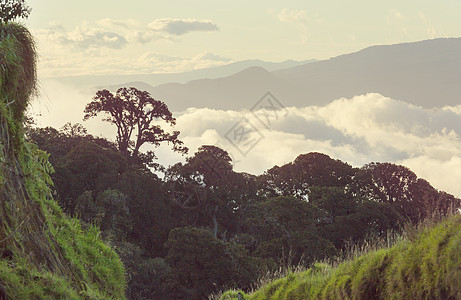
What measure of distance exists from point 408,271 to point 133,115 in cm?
4108

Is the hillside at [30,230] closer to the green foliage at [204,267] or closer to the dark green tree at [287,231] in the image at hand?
the green foliage at [204,267]

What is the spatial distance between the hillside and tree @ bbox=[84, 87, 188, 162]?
3502 cm

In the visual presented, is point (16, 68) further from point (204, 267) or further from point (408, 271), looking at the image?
point (204, 267)

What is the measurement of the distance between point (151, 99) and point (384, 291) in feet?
134

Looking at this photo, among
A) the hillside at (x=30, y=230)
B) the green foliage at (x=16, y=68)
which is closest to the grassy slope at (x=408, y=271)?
the hillside at (x=30, y=230)

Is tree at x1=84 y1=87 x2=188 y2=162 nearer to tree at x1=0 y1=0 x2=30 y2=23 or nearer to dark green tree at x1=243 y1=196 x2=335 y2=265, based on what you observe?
Result: dark green tree at x1=243 y1=196 x2=335 y2=265

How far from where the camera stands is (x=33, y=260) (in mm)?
7520

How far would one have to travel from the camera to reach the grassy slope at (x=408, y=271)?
6727 mm

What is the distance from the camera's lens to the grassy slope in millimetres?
6727

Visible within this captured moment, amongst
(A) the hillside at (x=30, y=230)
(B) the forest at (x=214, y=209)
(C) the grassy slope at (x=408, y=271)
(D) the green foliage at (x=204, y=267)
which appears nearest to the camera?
(C) the grassy slope at (x=408, y=271)

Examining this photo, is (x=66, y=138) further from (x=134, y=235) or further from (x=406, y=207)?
(x=406, y=207)

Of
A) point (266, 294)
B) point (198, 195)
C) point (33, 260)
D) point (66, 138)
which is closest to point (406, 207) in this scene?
point (198, 195)

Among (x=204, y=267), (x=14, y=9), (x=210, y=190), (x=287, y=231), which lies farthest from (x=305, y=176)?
(x=14, y=9)

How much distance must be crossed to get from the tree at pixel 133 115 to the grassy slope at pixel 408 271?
37.0 metres
